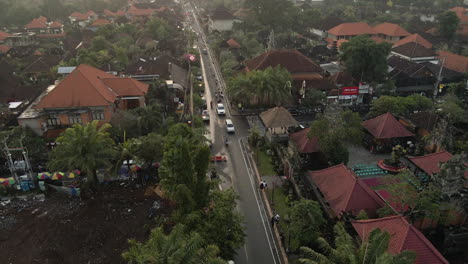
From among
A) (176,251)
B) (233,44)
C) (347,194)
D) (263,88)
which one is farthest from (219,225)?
(233,44)

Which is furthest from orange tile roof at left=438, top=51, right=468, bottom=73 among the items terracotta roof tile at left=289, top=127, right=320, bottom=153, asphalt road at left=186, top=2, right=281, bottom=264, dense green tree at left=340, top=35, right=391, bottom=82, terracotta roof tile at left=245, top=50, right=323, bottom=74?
asphalt road at left=186, top=2, right=281, bottom=264

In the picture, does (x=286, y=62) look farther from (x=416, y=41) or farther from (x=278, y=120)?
(x=416, y=41)

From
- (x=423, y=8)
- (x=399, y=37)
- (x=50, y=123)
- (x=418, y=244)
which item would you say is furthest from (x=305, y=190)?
(x=423, y=8)

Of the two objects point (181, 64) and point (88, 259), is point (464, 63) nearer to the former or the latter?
point (181, 64)

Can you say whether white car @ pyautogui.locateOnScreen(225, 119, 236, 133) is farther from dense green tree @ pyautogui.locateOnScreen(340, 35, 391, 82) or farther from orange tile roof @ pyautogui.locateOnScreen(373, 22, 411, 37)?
orange tile roof @ pyautogui.locateOnScreen(373, 22, 411, 37)

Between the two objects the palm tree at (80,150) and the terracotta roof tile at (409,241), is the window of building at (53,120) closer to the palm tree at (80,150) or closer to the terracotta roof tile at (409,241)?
the palm tree at (80,150)

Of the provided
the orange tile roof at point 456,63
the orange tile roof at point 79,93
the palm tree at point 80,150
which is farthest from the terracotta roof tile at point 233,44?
the palm tree at point 80,150
